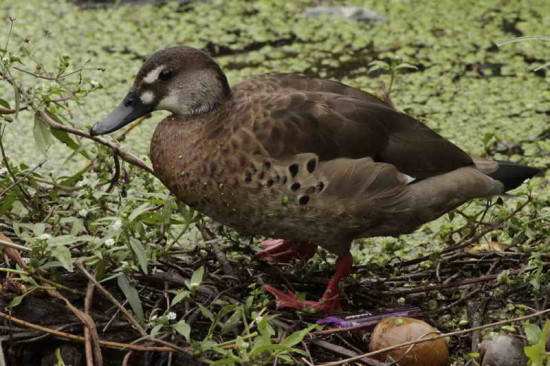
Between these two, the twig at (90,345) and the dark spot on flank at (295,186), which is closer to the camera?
the twig at (90,345)

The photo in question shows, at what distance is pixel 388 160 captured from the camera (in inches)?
138

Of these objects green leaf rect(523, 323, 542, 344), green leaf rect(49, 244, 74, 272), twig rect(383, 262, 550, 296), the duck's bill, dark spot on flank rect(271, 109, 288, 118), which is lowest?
twig rect(383, 262, 550, 296)

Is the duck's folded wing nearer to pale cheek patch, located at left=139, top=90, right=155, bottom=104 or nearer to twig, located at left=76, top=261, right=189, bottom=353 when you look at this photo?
pale cheek patch, located at left=139, top=90, right=155, bottom=104

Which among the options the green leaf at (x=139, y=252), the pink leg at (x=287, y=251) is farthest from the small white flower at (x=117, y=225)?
the pink leg at (x=287, y=251)

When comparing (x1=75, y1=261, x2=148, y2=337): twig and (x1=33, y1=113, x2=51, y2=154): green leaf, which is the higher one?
(x1=33, y1=113, x2=51, y2=154): green leaf

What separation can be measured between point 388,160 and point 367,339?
65 cm

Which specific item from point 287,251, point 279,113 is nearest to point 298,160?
point 279,113

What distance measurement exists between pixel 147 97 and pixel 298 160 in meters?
0.66

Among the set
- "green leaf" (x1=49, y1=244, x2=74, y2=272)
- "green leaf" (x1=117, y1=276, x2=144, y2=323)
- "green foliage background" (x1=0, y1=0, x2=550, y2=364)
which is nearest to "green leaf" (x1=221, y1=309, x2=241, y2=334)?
"green leaf" (x1=117, y1=276, x2=144, y2=323)

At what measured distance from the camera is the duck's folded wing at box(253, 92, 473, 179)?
334 cm

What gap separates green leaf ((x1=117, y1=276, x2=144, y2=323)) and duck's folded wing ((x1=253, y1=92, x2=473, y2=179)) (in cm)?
66

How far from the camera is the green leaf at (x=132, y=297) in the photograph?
304 centimetres

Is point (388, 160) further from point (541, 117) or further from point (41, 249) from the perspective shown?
point (541, 117)

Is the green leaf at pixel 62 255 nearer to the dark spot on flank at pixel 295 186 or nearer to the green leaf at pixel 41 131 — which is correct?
the green leaf at pixel 41 131
